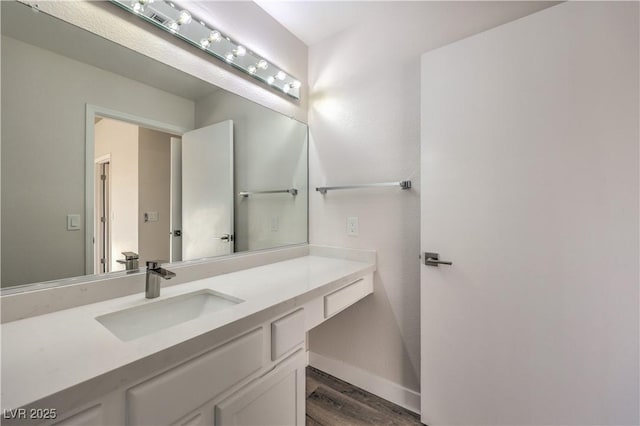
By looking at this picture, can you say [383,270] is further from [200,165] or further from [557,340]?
[200,165]

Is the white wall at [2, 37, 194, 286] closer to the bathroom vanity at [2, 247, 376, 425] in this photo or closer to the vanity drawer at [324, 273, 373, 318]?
the bathroom vanity at [2, 247, 376, 425]

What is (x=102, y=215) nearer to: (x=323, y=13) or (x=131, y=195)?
Result: (x=131, y=195)

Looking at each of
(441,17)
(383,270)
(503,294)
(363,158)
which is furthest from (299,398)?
(441,17)

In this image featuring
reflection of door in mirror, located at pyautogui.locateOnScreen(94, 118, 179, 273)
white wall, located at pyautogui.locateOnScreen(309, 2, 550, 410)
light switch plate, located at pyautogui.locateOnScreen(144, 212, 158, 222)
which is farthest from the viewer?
white wall, located at pyautogui.locateOnScreen(309, 2, 550, 410)

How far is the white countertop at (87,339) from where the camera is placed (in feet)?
1.65

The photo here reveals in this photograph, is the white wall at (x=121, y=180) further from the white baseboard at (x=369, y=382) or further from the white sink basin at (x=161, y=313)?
the white baseboard at (x=369, y=382)

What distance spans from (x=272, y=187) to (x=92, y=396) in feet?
4.56

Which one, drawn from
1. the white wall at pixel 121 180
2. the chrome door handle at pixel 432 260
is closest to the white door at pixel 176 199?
the white wall at pixel 121 180

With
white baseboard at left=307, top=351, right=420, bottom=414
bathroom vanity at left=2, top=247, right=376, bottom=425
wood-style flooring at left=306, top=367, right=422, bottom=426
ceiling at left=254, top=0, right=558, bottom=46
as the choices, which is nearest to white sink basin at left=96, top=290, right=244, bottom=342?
bathroom vanity at left=2, top=247, right=376, bottom=425

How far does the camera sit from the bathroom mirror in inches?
32.7

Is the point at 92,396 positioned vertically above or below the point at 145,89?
below

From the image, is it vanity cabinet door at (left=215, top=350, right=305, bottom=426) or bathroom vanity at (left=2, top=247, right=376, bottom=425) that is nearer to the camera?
bathroom vanity at (left=2, top=247, right=376, bottom=425)

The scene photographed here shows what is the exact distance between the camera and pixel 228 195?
1.54 meters

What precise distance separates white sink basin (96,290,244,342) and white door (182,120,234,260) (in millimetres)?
273
